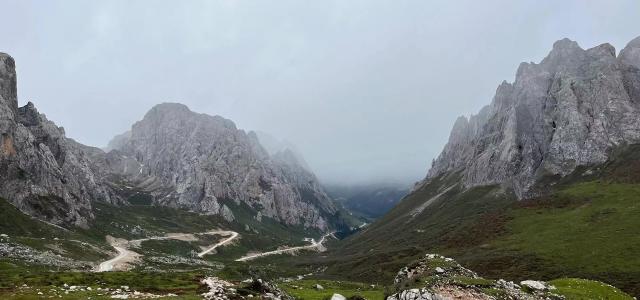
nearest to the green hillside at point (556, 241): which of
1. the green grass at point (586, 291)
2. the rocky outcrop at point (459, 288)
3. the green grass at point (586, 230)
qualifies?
the green grass at point (586, 230)

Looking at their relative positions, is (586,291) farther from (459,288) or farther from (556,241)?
(556,241)


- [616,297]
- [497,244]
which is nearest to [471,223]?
[497,244]

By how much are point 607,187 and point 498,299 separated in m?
164

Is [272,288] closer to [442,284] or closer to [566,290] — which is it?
[442,284]

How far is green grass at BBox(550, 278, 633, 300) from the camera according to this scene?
45156 mm

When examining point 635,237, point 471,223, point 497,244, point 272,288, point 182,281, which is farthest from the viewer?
point 471,223

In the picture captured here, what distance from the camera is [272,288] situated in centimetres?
5641

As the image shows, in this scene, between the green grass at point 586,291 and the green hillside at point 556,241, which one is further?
the green hillside at point 556,241

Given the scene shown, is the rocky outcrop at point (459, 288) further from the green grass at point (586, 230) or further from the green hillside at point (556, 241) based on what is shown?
the green grass at point (586, 230)

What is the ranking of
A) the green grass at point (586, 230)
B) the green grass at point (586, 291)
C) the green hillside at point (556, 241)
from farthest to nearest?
the green grass at point (586, 230) → the green hillside at point (556, 241) → the green grass at point (586, 291)

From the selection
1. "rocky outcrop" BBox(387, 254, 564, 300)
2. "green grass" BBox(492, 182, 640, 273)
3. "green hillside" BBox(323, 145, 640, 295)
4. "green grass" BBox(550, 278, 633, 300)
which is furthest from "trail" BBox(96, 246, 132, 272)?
"green grass" BBox(492, 182, 640, 273)

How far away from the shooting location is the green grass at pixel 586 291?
45.2m

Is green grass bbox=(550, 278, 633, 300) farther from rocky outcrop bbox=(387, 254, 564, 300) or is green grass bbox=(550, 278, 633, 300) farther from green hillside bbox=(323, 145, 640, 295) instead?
green hillside bbox=(323, 145, 640, 295)

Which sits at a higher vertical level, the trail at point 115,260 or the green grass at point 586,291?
the green grass at point 586,291
